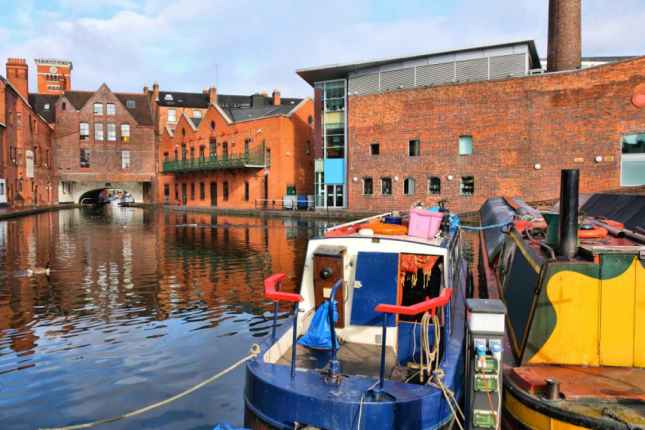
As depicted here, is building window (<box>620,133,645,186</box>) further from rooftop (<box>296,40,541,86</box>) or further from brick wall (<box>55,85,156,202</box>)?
brick wall (<box>55,85,156,202</box>)

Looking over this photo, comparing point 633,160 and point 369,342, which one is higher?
point 633,160

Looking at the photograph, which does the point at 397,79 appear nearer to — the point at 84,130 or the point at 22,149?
the point at 22,149

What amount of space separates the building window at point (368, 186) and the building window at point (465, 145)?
6610 millimetres

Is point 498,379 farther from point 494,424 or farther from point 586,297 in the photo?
point 586,297

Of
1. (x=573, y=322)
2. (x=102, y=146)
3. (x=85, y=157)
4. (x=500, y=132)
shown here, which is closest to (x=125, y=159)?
(x=102, y=146)

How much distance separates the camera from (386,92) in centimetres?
3472

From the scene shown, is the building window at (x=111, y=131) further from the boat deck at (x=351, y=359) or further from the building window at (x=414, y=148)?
the boat deck at (x=351, y=359)

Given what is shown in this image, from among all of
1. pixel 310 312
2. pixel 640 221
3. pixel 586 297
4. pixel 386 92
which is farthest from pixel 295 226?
pixel 586 297

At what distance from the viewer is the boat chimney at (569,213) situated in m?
6.00

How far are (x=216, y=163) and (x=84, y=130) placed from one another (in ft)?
75.9

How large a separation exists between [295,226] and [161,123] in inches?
1821

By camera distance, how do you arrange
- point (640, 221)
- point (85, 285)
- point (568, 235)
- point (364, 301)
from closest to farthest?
point (568, 235) → point (364, 301) → point (640, 221) → point (85, 285)

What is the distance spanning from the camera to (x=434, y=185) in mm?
33500

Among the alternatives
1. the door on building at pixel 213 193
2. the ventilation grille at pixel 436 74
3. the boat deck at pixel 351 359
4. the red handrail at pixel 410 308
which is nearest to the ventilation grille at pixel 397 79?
the ventilation grille at pixel 436 74
